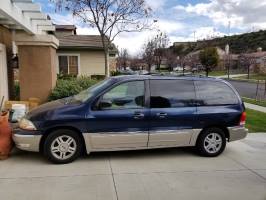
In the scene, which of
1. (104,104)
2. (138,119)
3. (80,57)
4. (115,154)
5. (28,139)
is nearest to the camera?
(28,139)

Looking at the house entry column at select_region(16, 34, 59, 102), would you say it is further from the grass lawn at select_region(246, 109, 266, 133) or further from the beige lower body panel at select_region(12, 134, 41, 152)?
the grass lawn at select_region(246, 109, 266, 133)

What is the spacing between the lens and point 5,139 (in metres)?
6.26

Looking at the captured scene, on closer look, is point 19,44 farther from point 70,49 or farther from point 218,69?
point 218,69

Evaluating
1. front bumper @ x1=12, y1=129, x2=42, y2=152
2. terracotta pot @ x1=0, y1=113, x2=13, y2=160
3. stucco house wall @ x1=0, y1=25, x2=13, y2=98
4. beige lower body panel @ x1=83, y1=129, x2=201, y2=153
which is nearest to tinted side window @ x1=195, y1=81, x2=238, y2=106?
beige lower body panel @ x1=83, y1=129, x2=201, y2=153

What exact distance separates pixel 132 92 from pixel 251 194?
2728 millimetres

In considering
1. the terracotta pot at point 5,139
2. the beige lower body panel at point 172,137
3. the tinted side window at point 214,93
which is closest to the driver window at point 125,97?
the beige lower body panel at point 172,137

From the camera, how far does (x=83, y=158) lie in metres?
6.34

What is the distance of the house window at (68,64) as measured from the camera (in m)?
22.2

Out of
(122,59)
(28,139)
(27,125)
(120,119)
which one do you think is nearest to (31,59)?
(27,125)

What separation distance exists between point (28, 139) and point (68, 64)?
55.8 feet

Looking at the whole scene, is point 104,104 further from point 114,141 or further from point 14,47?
point 14,47

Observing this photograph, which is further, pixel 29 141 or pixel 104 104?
pixel 104 104

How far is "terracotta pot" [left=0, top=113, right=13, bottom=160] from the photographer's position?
20.3 feet

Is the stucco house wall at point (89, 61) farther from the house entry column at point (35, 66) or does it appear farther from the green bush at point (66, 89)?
the house entry column at point (35, 66)
